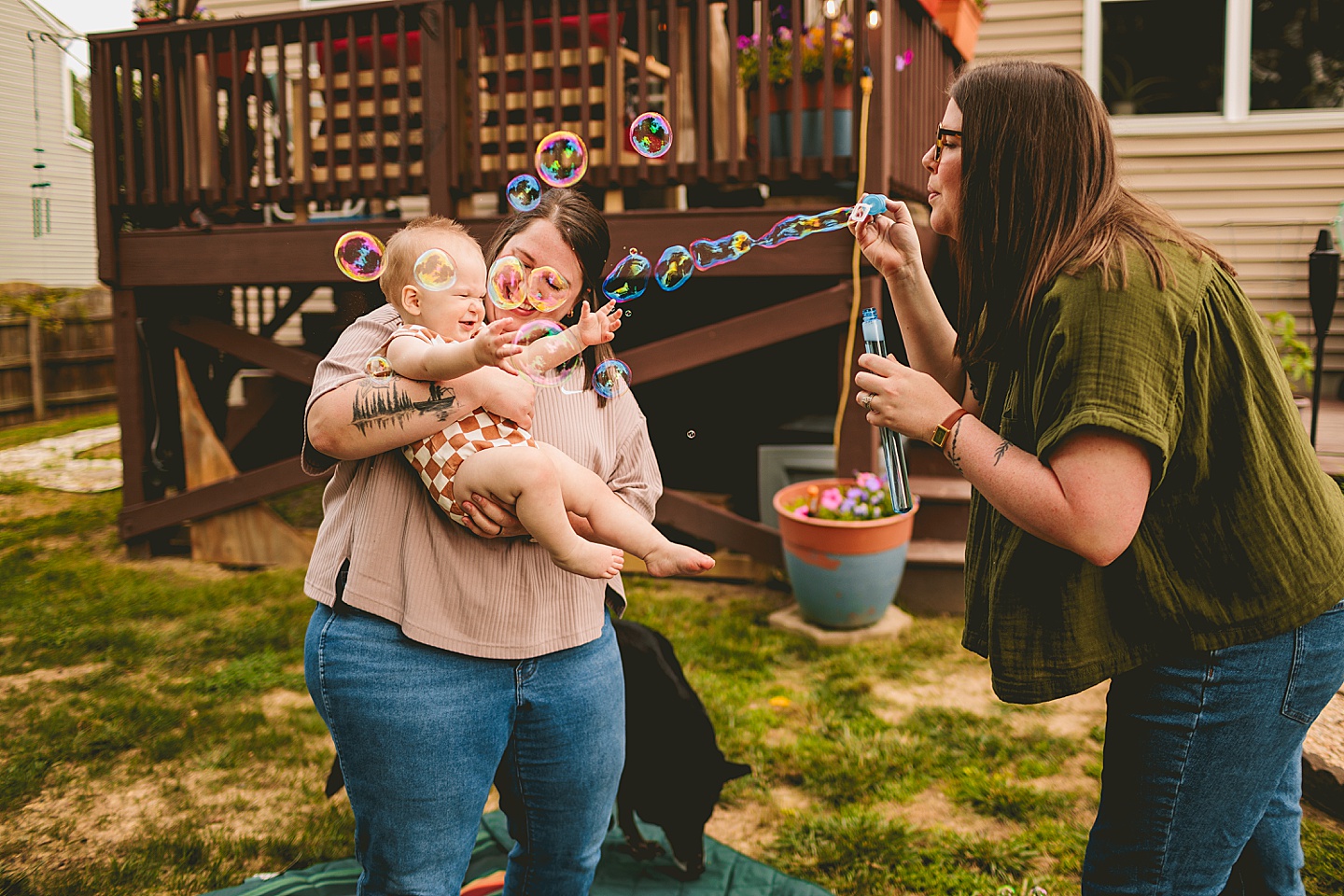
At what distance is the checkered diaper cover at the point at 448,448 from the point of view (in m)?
1.63

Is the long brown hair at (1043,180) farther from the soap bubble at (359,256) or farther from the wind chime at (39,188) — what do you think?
the wind chime at (39,188)

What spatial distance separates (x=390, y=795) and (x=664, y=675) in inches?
51.7

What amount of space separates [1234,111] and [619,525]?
24.8ft

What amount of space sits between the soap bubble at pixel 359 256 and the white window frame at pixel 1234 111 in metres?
6.94

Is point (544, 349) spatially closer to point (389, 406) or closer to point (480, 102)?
point (389, 406)

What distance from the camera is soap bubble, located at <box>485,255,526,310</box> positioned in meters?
1.69

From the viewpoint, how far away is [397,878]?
1.67 meters

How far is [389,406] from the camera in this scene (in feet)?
5.19

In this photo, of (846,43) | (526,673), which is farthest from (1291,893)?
(846,43)

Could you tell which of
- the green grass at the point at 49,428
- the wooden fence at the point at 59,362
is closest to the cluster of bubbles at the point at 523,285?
the green grass at the point at 49,428

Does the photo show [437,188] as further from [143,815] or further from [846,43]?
[143,815]

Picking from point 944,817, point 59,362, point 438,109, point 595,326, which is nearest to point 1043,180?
point 595,326

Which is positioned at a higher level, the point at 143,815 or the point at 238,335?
the point at 238,335

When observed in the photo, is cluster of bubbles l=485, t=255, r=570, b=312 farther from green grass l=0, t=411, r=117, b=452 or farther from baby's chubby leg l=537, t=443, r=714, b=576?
green grass l=0, t=411, r=117, b=452
